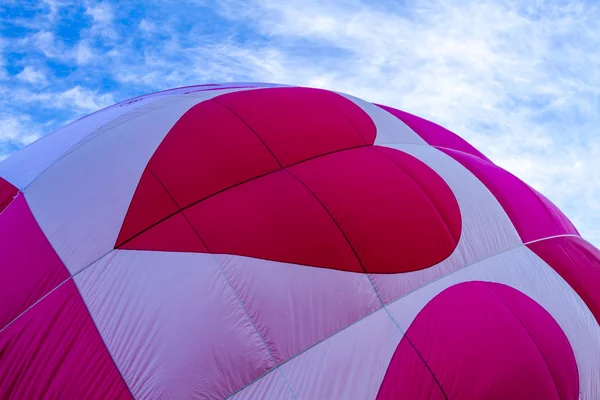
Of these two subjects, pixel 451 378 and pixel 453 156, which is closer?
pixel 451 378

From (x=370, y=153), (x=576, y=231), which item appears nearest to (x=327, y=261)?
(x=370, y=153)

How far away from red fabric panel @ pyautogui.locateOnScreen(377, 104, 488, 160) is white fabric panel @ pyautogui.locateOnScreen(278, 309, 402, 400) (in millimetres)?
3801

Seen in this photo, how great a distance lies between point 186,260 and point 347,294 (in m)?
1.51

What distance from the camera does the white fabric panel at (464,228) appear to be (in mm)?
5156

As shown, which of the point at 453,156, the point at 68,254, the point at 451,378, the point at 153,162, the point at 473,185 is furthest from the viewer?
the point at 453,156

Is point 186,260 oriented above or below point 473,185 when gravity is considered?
above

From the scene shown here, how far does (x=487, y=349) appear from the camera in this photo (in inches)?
189

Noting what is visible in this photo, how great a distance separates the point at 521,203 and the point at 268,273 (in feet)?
12.7

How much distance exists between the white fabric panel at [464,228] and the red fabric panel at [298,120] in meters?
0.72

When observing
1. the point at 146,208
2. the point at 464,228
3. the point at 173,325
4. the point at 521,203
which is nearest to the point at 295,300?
the point at 173,325

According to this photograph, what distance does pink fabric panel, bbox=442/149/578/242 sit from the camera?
259 inches

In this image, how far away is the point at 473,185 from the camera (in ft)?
21.7

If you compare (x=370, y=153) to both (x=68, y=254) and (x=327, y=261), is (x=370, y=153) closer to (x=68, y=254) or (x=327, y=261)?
(x=327, y=261)

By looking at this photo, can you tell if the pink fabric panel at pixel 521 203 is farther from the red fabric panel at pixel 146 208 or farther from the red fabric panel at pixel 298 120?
the red fabric panel at pixel 146 208
